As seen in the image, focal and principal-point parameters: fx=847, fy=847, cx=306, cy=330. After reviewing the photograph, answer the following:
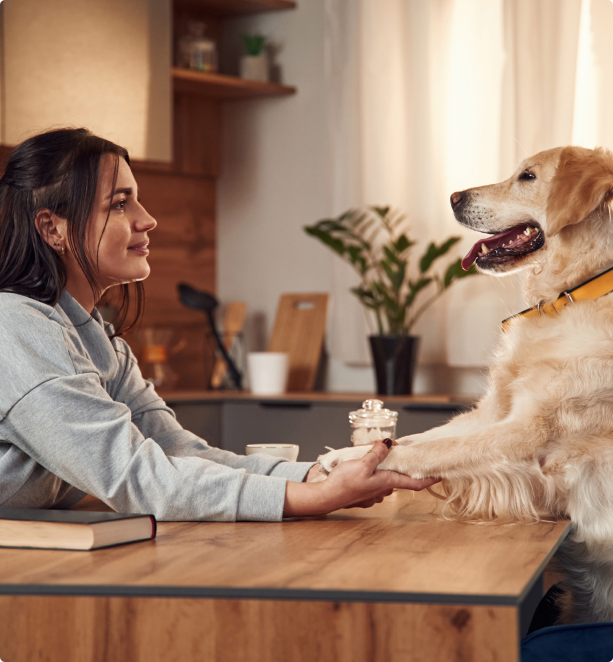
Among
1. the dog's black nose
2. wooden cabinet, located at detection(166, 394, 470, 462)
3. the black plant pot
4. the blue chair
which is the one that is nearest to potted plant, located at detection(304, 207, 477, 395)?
the black plant pot

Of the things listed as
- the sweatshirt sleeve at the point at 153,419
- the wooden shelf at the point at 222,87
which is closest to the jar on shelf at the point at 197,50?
the wooden shelf at the point at 222,87

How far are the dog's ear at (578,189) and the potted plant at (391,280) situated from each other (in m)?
1.40

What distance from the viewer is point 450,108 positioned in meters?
2.98

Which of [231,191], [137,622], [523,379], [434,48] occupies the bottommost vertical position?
[137,622]

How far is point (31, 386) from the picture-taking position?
1015 millimetres

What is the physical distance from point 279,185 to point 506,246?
2.06 metres

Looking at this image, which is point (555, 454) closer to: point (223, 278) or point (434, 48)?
point (434, 48)

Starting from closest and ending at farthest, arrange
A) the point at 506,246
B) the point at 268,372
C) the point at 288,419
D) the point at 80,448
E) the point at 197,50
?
the point at 80,448 < the point at 506,246 < the point at 288,419 < the point at 268,372 < the point at 197,50

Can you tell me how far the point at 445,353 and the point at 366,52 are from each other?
1140 millimetres

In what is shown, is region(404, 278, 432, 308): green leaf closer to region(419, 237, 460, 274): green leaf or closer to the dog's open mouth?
region(419, 237, 460, 274): green leaf

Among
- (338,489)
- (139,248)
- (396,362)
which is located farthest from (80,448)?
(396,362)

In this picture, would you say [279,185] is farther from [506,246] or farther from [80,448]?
[80,448]

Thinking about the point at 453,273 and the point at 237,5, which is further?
the point at 237,5

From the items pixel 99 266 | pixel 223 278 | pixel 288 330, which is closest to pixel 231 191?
pixel 223 278
